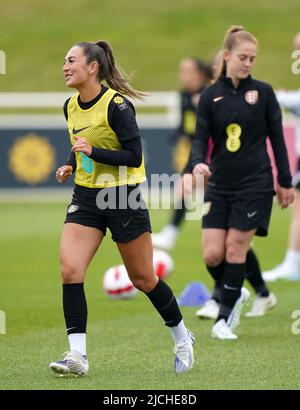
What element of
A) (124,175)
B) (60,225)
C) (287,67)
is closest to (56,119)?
(60,225)

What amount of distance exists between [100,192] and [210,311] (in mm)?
2702

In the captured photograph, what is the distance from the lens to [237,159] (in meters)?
8.28

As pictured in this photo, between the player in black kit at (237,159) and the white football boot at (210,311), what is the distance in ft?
2.72

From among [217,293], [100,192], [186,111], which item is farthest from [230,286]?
[186,111]

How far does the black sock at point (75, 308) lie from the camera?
6.79m

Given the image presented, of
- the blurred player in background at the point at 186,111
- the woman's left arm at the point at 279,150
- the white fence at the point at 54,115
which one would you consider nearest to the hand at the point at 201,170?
the woman's left arm at the point at 279,150

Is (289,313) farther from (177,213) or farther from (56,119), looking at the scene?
(56,119)

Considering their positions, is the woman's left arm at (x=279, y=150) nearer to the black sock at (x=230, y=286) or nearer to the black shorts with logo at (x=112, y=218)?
the black sock at (x=230, y=286)

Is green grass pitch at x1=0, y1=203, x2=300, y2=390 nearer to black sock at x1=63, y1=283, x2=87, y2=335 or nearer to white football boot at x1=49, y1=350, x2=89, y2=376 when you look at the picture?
white football boot at x1=49, y1=350, x2=89, y2=376

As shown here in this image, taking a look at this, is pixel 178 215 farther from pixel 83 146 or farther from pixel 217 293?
pixel 83 146

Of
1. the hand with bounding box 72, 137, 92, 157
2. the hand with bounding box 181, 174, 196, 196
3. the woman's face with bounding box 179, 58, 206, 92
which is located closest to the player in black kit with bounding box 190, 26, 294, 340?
the hand with bounding box 181, 174, 196, 196

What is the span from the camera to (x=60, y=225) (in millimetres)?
18391

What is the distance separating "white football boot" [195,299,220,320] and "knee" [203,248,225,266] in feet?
2.62
